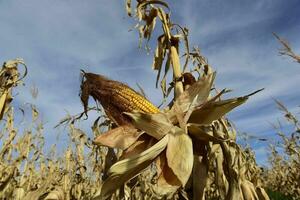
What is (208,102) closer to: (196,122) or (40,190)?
(196,122)

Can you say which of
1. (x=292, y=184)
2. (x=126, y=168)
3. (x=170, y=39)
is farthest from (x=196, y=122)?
(x=292, y=184)

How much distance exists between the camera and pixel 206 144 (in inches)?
71.0

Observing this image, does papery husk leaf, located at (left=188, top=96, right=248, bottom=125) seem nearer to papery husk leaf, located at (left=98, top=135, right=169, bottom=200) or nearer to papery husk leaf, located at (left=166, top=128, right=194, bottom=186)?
papery husk leaf, located at (left=166, top=128, right=194, bottom=186)

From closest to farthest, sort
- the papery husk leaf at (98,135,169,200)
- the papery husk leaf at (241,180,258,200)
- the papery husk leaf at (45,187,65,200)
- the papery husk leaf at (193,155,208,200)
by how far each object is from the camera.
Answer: the papery husk leaf at (98,135,169,200) < the papery husk leaf at (193,155,208,200) < the papery husk leaf at (241,180,258,200) < the papery husk leaf at (45,187,65,200)

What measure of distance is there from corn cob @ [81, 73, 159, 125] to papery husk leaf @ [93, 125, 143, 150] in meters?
0.09

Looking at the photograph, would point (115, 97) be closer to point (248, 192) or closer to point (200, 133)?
point (200, 133)

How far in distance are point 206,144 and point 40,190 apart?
5.28 ft

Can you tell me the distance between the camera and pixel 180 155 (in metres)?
1.52

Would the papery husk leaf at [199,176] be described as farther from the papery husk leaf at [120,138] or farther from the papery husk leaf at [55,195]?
the papery husk leaf at [55,195]

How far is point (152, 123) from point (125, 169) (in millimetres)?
276

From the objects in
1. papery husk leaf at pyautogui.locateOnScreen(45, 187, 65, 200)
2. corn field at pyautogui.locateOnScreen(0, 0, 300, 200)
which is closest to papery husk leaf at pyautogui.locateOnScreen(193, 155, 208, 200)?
corn field at pyautogui.locateOnScreen(0, 0, 300, 200)

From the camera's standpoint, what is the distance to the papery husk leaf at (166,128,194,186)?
4.80 ft

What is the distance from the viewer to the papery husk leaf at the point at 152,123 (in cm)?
159

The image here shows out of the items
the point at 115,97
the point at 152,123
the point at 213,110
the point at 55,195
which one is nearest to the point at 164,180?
the point at 152,123
